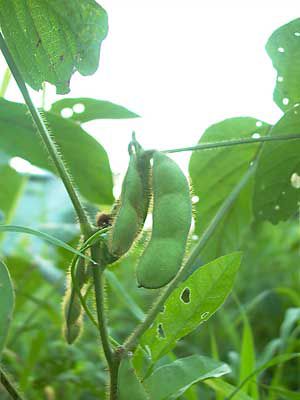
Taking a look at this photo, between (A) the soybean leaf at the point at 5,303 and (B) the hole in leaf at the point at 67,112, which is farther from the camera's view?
(B) the hole in leaf at the point at 67,112

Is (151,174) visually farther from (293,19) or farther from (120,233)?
(293,19)

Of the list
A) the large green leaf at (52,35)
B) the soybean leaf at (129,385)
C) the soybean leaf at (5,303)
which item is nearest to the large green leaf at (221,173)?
the large green leaf at (52,35)

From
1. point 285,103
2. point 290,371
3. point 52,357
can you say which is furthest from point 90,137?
point 290,371

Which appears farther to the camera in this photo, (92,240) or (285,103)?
(285,103)

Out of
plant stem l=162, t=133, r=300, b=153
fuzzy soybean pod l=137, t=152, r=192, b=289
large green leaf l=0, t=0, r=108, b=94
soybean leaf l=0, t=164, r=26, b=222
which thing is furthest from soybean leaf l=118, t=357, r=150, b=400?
soybean leaf l=0, t=164, r=26, b=222

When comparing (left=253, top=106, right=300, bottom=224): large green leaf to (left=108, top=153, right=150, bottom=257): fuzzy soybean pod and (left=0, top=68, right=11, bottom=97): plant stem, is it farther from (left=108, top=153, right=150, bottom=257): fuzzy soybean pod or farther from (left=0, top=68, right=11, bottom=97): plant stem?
(left=0, top=68, right=11, bottom=97): plant stem

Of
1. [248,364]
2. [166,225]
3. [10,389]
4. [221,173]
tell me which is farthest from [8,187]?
[166,225]

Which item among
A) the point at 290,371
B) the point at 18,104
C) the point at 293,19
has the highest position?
the point at 293,19

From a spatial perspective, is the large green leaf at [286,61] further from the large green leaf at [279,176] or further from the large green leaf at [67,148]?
the large green leaf at [67,148]
